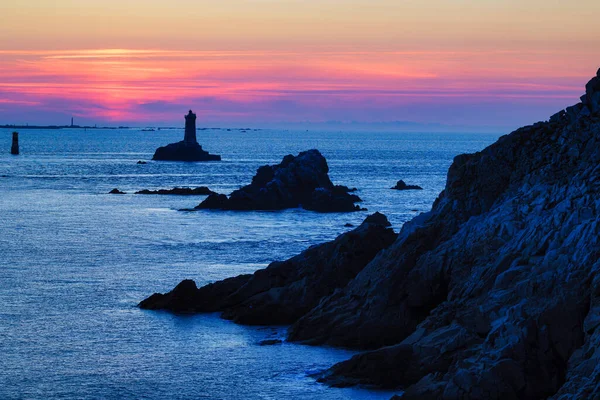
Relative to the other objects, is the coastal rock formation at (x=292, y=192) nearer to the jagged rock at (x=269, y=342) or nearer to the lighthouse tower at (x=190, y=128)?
the jagged rock at (x=269, y=342)

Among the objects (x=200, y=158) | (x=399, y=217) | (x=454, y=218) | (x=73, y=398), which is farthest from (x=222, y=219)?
(x=200, y=158)

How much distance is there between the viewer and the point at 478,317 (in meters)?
22.6

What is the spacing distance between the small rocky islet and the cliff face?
0.04m

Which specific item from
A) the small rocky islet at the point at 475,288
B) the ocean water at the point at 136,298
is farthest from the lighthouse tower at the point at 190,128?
the small rocky islet at the point at 475,288

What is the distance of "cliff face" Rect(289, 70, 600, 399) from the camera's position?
65.1 feet

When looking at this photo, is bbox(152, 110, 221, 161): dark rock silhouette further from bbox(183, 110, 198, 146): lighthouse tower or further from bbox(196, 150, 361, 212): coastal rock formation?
bbox(196, 150, 361, 212): coastal rock formation

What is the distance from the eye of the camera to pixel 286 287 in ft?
108

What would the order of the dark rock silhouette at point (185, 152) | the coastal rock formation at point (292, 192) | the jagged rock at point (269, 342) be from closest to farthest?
the jagged rock at point (269, 342), the coastal rock formation at point (292, 192), the dark rock silhouette at point (185, 152)

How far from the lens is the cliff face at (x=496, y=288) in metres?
19.8

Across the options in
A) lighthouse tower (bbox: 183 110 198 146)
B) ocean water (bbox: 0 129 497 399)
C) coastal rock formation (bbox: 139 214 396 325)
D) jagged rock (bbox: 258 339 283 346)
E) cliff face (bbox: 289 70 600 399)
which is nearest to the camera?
cliff face (bbox: 289 70 600 399)

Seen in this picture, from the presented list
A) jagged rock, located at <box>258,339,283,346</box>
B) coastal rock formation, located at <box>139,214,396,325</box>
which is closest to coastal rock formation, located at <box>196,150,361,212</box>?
coastal rock formation, located at <box>139,214,396,325</box>

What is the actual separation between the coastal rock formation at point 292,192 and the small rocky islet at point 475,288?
145 feet

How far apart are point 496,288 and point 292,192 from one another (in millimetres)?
61298

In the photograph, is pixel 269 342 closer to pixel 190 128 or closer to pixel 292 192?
pixel 292 192
